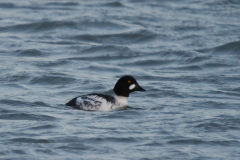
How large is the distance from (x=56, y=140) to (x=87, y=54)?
9622mm

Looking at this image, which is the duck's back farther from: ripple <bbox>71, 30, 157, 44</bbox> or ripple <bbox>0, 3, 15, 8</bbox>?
ripple <bbox>0, 3, 15, 8</bbox>

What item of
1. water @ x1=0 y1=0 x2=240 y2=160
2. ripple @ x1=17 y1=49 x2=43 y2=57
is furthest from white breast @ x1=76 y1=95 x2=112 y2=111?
ripple @ x1=17 y1=49 x2=43 y2=57

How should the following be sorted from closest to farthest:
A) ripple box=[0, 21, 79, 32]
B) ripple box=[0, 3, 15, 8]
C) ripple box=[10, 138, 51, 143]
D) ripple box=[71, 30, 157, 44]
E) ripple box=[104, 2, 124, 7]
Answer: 1. ripple box=[10, 138, 51, 143]
2. ripple box=[71, 30, 157, 44]
3. ripple box=[0, 21, 79, 32]
4. ripple box=[0, 3, 15, 8]
5. ripple box=[104, 2, 124, 7]

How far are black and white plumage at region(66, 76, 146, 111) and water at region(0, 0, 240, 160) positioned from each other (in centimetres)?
21

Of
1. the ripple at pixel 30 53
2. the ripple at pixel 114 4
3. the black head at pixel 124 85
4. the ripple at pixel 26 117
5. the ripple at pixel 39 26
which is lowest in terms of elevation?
the ripple at pixel 26 117

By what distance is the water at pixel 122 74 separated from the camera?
1029 centimetres

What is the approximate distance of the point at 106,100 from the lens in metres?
12.8

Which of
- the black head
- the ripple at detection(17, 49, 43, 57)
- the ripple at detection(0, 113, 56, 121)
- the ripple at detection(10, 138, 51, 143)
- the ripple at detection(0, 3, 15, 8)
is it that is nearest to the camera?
the ripple at detection(10, 138, 51, 143)

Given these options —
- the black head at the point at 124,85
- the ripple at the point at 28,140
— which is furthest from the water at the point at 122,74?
the black head at the point at 124,85

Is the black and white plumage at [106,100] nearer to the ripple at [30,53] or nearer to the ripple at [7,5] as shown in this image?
the ripple at [30,53]

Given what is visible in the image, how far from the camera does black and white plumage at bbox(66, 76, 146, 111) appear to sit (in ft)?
41.2

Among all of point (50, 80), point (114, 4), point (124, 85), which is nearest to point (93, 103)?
point (124, 85)

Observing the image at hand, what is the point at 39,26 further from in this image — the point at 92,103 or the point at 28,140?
the point at 28,140

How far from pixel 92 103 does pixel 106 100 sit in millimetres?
417
